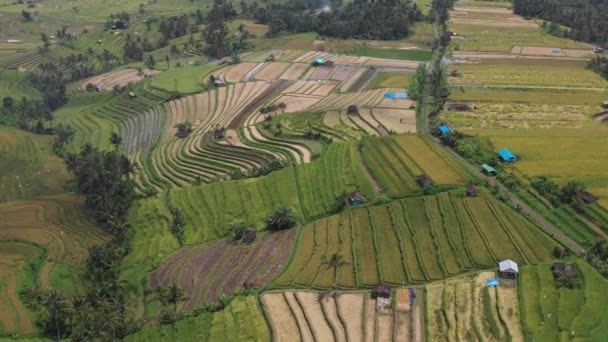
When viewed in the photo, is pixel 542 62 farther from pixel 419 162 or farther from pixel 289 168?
pixel 289 168

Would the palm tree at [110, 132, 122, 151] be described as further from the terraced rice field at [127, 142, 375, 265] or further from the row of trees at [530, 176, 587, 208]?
the row of trees at [530, 176, 587, 208]

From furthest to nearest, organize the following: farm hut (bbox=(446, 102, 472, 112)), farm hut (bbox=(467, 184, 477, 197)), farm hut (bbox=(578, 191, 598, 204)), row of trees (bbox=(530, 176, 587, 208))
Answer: farm hut (bbox=(446, 102, 472, 112)), farm hut (bbox=(467, 184, 477, 197)), row of trees (bbox=(530, 176, 587, 208)), farm hut (bbox=(578, 191, 598, 204))

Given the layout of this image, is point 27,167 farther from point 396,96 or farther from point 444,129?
point 444,129

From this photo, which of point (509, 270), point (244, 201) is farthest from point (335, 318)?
point (244, 201)

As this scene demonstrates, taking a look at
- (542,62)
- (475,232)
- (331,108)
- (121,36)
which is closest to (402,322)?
(475,232)

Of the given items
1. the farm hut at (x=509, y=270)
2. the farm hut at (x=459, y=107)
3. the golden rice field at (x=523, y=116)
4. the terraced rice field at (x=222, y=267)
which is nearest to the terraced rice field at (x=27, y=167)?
the terraced rice field at (x=222, y=267)

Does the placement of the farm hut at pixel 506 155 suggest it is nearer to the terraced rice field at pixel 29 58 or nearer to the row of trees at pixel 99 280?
the row of trees at pixel 99 280

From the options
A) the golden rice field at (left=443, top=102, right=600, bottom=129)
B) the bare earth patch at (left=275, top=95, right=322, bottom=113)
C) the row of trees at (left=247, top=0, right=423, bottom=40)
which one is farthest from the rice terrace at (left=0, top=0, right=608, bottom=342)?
the row of trees at (left=247, top=0, right=423, bottom=40)
